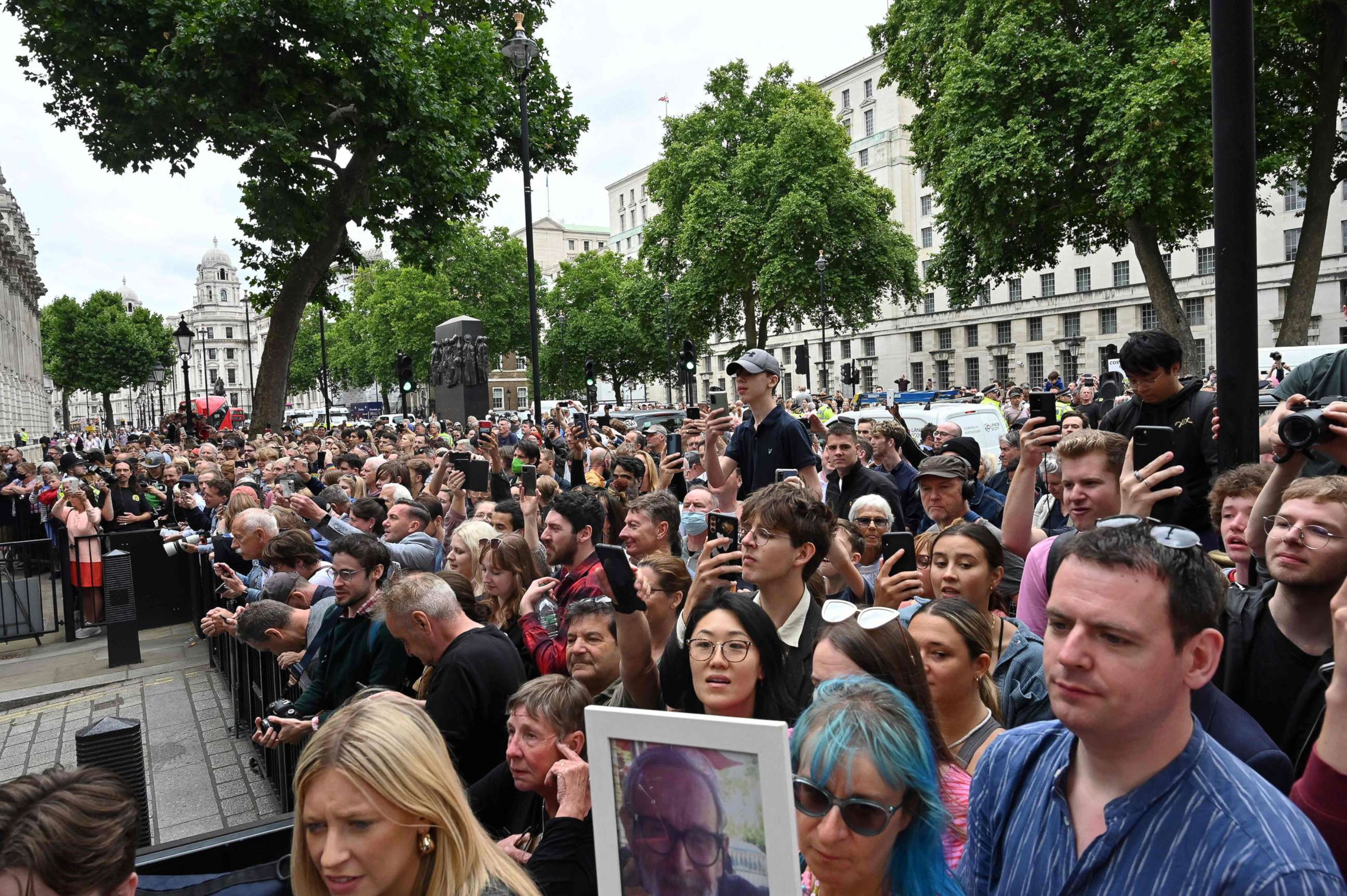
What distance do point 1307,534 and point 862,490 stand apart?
3896mm

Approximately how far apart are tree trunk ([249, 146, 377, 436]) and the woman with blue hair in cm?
2110

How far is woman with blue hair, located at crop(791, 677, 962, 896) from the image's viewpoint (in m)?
1.96

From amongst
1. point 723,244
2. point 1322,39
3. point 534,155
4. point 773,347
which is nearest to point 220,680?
point 534,155

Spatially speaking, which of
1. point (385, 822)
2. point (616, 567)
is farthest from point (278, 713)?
point (385, 822)

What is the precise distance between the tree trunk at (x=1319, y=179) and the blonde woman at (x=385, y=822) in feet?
83.5

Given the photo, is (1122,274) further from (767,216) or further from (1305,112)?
(1305,112)

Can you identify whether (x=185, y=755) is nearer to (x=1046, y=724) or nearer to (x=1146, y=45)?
(x=1046, y=724)

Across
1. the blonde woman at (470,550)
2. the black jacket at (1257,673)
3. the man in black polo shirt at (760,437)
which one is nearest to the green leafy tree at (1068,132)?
the man in black polo shirt at (760,437)

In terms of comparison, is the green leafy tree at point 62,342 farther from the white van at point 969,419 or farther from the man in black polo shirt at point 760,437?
the man in black polo shirt at point 760,437

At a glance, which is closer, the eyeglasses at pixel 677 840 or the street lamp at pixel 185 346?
the eyeglasses at pixel 677 840

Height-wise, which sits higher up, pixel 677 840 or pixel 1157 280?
pixel 1157 280

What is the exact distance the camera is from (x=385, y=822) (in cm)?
228

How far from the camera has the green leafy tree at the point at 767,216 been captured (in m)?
38.4

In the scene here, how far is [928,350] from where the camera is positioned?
67000 mm
